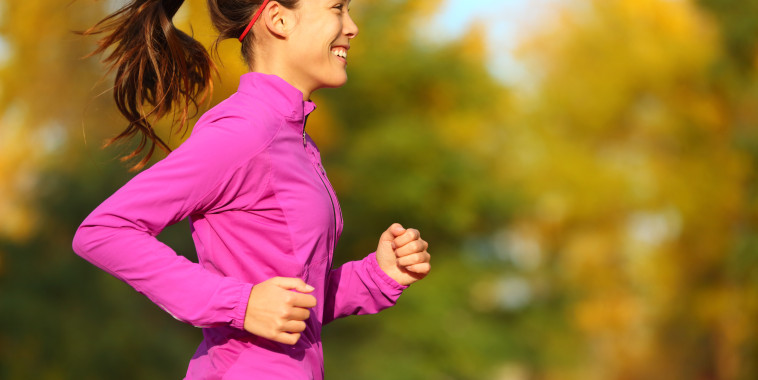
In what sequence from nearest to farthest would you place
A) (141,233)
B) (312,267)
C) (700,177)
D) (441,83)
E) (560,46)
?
(141,233), (312,267), (441,83), (700,177), (560,46)

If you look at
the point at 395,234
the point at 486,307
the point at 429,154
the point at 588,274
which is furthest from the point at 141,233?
the point at 588,274

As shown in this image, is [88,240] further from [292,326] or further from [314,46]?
A: [314,46]

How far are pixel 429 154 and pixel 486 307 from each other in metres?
3.10

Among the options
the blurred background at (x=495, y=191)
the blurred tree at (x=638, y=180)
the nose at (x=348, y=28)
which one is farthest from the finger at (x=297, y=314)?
the blurred tree at (x=638, y=180)

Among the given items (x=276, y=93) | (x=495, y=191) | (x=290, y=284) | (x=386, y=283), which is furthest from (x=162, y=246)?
(x=495, y=191)

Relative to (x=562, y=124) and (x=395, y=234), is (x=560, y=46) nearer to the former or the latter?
(x=562, y=124)

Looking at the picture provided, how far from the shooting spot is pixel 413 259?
2.15m

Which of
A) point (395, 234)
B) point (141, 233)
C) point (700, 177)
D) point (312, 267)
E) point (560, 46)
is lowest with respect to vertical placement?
point (141, 233)

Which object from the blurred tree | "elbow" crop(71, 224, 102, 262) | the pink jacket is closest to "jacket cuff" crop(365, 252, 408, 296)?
the pink jacket

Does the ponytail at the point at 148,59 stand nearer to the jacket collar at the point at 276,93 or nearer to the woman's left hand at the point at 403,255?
the jacket collar at the point at 276,93

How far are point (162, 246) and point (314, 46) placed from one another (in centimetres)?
57

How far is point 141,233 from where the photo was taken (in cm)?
172

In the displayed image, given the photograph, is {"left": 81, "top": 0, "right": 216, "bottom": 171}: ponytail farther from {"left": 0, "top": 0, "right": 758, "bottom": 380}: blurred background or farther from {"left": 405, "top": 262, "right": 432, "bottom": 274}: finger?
{"left": 0, "top": 0, "right": 758, "bottom": 380}: blurred background

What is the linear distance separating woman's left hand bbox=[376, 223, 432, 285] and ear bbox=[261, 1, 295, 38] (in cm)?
49
